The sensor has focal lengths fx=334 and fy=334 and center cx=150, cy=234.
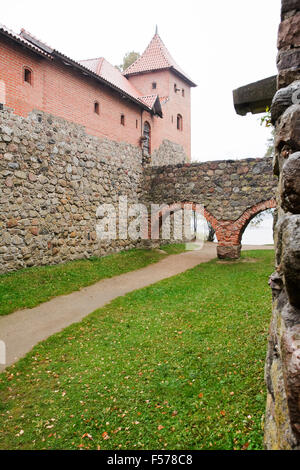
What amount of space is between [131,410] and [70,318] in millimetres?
3468

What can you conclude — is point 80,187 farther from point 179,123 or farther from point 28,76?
point 179,123

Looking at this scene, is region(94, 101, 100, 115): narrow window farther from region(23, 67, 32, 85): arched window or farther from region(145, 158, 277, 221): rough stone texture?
region(145, 158, 277, 221): rough stone texture

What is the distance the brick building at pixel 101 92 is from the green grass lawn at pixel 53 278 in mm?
4592

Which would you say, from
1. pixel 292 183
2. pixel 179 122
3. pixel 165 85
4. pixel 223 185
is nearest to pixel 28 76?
pixel 223 185

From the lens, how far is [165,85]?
778 inches

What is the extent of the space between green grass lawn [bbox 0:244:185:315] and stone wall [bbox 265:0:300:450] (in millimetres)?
6312

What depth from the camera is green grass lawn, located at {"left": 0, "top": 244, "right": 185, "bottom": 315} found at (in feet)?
24.6

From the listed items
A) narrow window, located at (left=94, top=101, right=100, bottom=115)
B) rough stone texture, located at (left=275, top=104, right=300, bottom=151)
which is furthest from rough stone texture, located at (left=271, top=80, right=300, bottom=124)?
A: narrow window, located at (left=94, top=101, right=100, bottom=115)

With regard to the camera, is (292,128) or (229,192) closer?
(292,128)

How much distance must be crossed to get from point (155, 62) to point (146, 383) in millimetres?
20203

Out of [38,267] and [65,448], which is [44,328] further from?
[38,267]

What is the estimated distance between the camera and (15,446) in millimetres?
3264

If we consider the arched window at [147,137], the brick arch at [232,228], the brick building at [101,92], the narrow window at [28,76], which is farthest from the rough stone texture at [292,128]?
the arched window at [147,137]

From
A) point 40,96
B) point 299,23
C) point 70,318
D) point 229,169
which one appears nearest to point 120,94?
point 40,96
